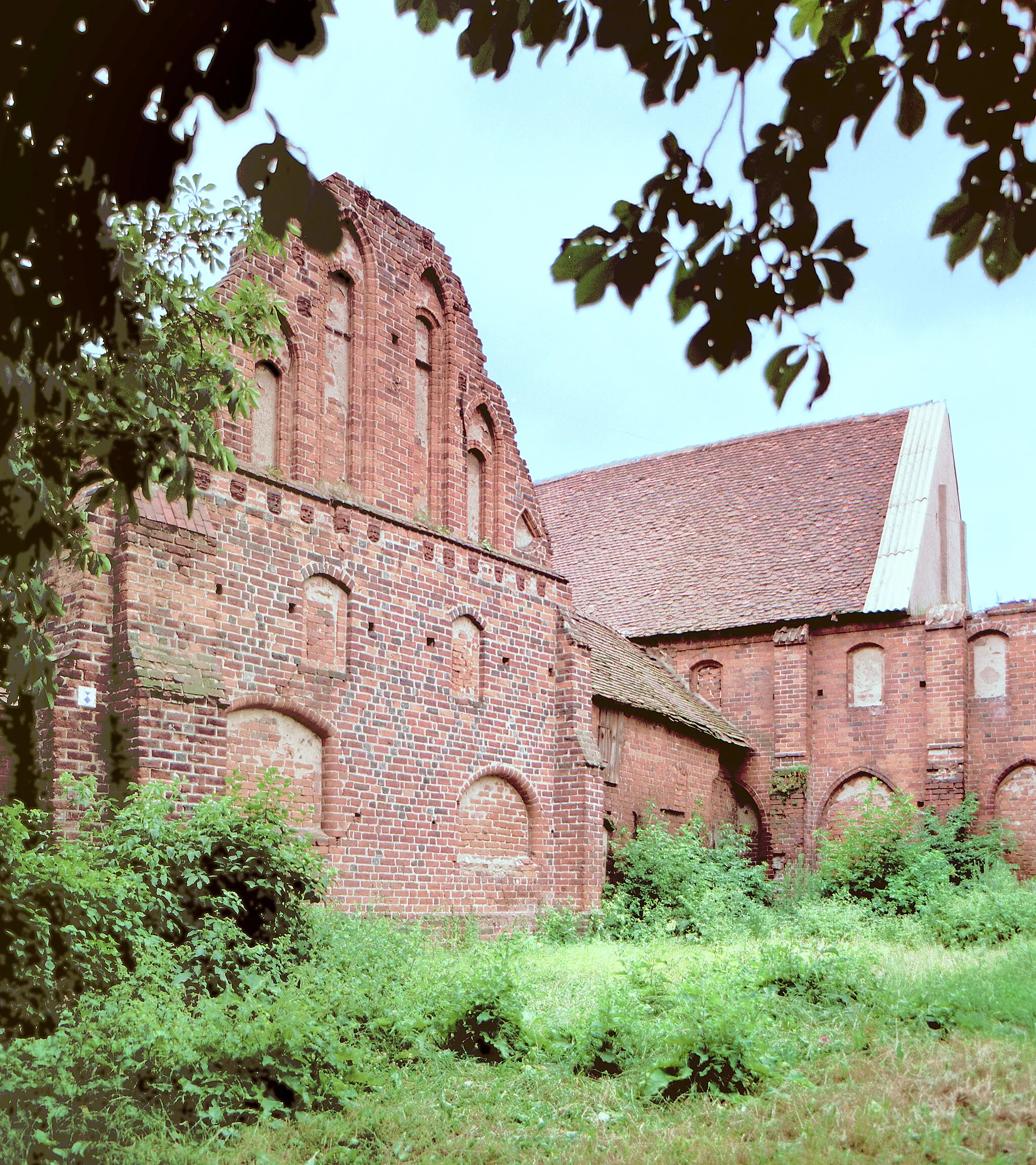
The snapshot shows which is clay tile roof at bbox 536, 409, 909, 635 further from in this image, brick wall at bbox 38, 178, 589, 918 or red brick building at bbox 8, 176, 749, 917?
brick wall at bbox 38, 178, 589, 918

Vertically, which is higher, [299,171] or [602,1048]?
[299,171]

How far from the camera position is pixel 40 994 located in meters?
6.72

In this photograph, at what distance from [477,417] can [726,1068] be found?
9.86 m

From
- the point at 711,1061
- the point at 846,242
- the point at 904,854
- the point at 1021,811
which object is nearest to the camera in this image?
the point at 846,242

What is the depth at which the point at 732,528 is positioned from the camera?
86.5 feet

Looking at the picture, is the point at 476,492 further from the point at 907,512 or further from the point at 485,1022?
the point at 907,512

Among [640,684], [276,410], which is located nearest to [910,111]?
[276,410]

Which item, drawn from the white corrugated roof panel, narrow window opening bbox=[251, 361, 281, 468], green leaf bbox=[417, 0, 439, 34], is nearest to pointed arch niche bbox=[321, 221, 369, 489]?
narrow window opening bbox=[251, 361, 281, 468]

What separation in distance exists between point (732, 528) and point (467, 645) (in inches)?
508

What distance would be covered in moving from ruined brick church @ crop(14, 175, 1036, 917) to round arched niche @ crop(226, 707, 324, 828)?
0.03 meters

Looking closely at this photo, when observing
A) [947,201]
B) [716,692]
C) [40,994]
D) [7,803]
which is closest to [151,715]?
[7,803]

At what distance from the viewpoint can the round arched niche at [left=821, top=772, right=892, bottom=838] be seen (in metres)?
22.0

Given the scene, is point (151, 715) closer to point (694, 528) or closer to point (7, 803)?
point (7, 803)

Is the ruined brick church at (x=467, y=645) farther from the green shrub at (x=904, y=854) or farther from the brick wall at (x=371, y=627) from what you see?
the green shrub at (x=904, y=854)
